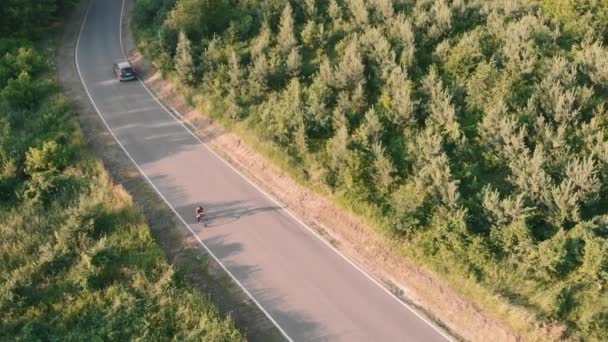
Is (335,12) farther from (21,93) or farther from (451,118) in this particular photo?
(21,93)

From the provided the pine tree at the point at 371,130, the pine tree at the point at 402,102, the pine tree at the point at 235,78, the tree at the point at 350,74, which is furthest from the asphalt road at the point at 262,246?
the tree at the point at 350,74

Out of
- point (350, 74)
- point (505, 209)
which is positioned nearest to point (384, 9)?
point (350, 74)

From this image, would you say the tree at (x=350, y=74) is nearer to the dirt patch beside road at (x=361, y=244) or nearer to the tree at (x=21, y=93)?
the dirt patch beside road at (x=361, y=244)

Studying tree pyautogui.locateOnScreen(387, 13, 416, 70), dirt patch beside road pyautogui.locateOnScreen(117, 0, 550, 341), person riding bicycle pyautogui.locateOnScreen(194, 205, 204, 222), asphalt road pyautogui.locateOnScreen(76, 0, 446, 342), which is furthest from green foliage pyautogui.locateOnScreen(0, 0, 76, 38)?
tree pyautogui.locateOnScreen(387, 13, 416, 70)

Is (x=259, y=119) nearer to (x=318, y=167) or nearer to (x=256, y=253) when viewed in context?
(x=318, y=167)

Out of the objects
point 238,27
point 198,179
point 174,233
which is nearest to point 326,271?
point 174,233

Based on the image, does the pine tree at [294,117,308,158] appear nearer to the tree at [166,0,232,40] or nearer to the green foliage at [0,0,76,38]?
the tree at [166,0,232,40]
